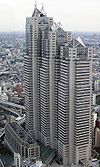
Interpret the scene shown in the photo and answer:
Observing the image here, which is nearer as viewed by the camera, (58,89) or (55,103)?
(58,89)

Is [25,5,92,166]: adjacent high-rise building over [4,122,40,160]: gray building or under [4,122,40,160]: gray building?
over

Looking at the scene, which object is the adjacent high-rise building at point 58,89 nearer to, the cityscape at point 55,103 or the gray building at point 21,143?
the cityscape at point 55,103

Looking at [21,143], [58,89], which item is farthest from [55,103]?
[21,143]

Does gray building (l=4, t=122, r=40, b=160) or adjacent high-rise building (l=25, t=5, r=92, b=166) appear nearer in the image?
adjacent high-rise building (l=25, t=5, r=92, b=166)

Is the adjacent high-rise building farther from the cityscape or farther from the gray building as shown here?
the gray building

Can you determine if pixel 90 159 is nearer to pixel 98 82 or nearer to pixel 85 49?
pixel 85 49

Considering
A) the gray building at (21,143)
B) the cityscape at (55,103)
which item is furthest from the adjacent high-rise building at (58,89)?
the gray building at (21,143)

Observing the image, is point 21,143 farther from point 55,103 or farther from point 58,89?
point 58,89

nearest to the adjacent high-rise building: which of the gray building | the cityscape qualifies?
the cityscape
